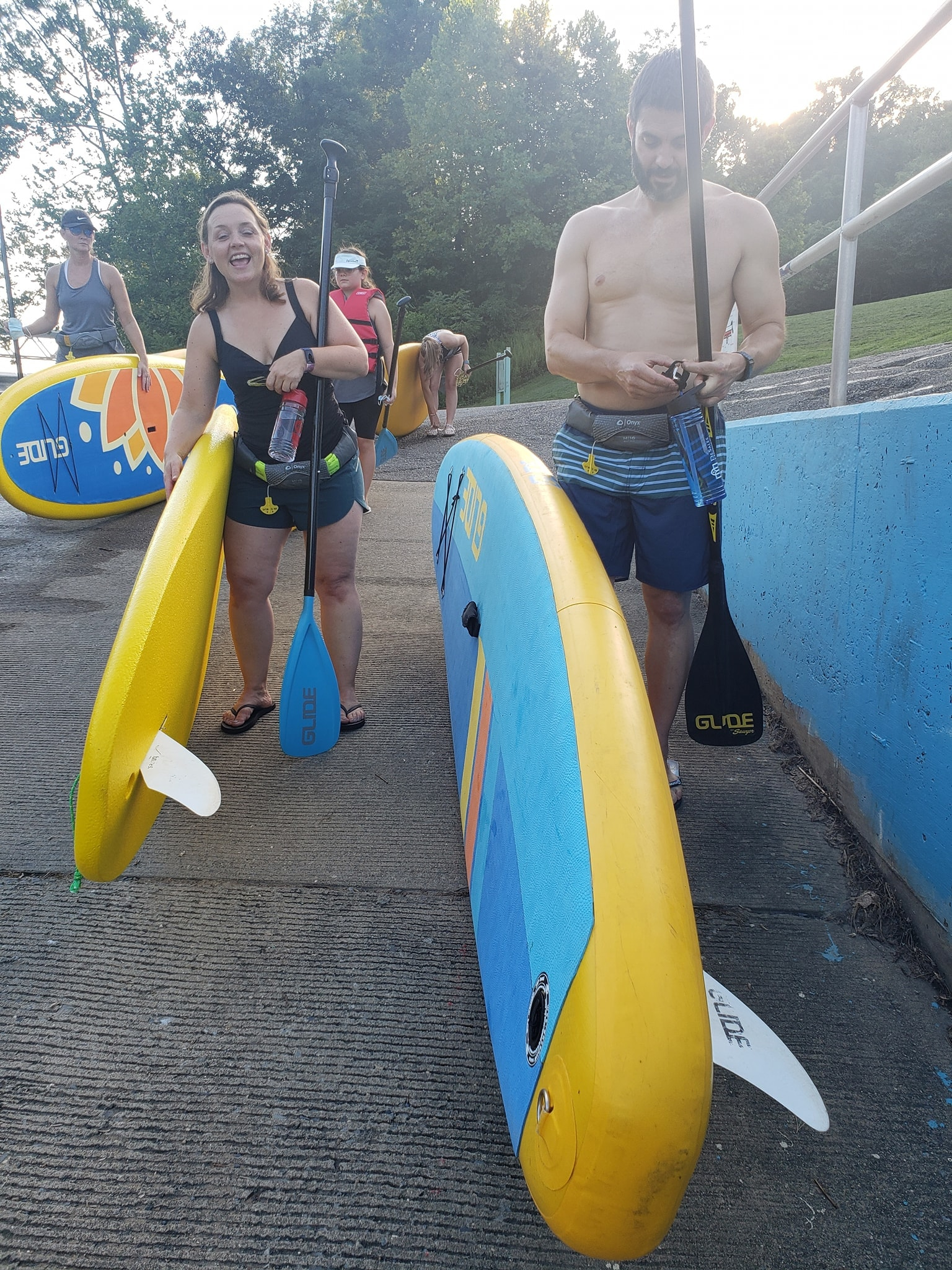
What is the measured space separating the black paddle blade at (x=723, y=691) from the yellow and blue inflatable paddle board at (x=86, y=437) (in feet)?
14.5

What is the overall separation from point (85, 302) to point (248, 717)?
4.23 m

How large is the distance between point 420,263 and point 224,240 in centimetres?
2525

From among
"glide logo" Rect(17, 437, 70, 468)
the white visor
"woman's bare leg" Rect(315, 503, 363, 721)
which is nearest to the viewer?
"woman's bare leg" Rect(315, 503, 363, 721)

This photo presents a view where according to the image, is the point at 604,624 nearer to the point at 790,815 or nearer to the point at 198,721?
the point at 790,815

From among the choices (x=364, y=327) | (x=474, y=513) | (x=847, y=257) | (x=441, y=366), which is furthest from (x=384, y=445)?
(x=847, y=257)

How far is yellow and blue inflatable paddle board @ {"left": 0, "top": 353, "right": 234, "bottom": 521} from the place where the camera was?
16.5ft

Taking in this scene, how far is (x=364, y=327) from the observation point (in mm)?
4656

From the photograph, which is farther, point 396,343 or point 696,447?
point 396,343

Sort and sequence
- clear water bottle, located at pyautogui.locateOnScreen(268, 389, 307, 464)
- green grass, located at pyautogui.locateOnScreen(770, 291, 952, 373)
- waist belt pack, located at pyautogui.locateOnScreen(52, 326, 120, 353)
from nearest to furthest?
clear water bottle, located at pyautogui.locateOnScreen(268, 389, 307, 464)
waist belt pack, located at pyautogui.locateOnScreen(52, 326, 120, 353)
green grass, located at pyautogui.locateOnScreen(770, 291, 952, 373)

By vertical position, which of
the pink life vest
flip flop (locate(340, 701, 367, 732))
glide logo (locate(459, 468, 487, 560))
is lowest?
flip flop (locate(340, 701, 367, 732))

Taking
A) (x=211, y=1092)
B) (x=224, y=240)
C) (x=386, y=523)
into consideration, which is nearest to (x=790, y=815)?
(x=211, y=1092)

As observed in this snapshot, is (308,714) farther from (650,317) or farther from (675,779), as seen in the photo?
(650,317)

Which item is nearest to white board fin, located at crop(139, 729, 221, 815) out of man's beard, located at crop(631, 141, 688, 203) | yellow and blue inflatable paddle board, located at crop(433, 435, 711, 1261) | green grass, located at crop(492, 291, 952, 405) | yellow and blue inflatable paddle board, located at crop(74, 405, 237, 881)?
yellow and blue inflatable paddle board, located at crop(74, 405, 237, 881)

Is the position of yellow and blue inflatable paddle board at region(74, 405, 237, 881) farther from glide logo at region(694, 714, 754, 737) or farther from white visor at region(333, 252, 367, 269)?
white visor at region(333, 252, 367, 269)
